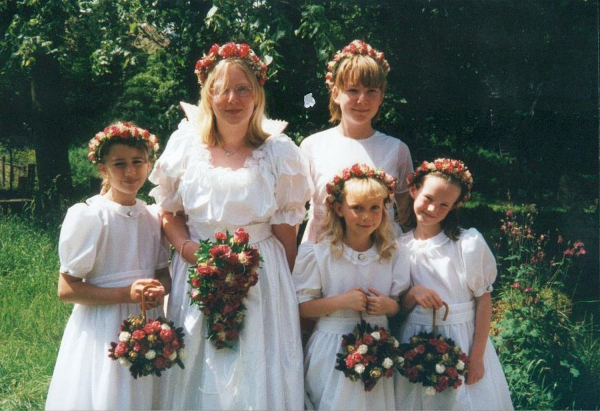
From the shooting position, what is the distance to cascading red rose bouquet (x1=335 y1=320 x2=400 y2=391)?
10.7ft

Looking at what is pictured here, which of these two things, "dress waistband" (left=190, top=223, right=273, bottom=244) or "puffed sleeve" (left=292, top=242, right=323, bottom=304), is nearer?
"dress waistband" (left=190, top=223, right=273, bottom=244)

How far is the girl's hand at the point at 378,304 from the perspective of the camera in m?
3.44

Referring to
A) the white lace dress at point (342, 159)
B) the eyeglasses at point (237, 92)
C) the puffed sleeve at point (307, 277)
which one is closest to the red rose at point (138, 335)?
the puffed sleeve at point (307, 277)

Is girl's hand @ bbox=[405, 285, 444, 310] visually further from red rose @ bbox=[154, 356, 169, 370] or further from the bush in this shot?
the bush

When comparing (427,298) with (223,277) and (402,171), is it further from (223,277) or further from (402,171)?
(223,277)

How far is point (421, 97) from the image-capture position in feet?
23.6

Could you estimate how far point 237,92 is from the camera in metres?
3.53

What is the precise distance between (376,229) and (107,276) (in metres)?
1.62

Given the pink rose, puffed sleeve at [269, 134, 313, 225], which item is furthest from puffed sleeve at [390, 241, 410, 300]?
the pink rose

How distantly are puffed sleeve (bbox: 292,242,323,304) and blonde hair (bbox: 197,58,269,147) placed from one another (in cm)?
75

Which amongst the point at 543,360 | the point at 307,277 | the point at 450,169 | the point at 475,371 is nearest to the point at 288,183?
the point at 307,277

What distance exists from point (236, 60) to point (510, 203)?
5725mm

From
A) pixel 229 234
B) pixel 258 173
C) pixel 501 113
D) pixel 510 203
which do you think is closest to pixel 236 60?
pixel 258 173

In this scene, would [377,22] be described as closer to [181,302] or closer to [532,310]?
[532,310]
